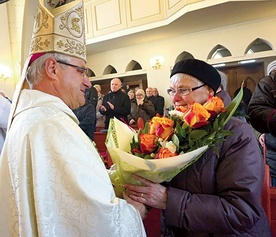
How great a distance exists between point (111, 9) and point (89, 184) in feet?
27.5

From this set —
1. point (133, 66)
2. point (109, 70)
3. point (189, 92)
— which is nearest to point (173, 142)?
point (189, 92)

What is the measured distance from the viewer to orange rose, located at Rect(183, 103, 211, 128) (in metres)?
1.04

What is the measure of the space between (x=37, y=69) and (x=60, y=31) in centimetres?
22

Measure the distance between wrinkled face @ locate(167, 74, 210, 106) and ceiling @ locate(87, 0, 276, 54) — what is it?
5217 millimetres

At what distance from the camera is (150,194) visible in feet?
3.80

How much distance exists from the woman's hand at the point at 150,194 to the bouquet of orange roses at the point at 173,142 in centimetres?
3

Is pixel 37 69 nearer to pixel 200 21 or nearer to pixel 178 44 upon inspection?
pixel 200 21

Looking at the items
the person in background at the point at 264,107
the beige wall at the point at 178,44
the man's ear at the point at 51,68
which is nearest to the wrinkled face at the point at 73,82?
the man's ear at the point at 51,68

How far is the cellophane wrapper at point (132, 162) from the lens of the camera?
101cm

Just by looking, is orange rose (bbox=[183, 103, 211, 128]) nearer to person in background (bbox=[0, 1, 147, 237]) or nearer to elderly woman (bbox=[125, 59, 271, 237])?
elderly woman (bbox=[125, 59, 271, 237])

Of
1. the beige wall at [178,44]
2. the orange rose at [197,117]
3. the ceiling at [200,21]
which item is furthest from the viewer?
the beige wall at [178,44]

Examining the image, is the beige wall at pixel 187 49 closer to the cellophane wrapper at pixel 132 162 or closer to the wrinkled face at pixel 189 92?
the wrinkled face at pixel 189 92

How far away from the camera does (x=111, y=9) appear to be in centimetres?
856

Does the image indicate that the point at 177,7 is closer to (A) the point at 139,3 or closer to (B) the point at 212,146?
(A) the point at 139,3
